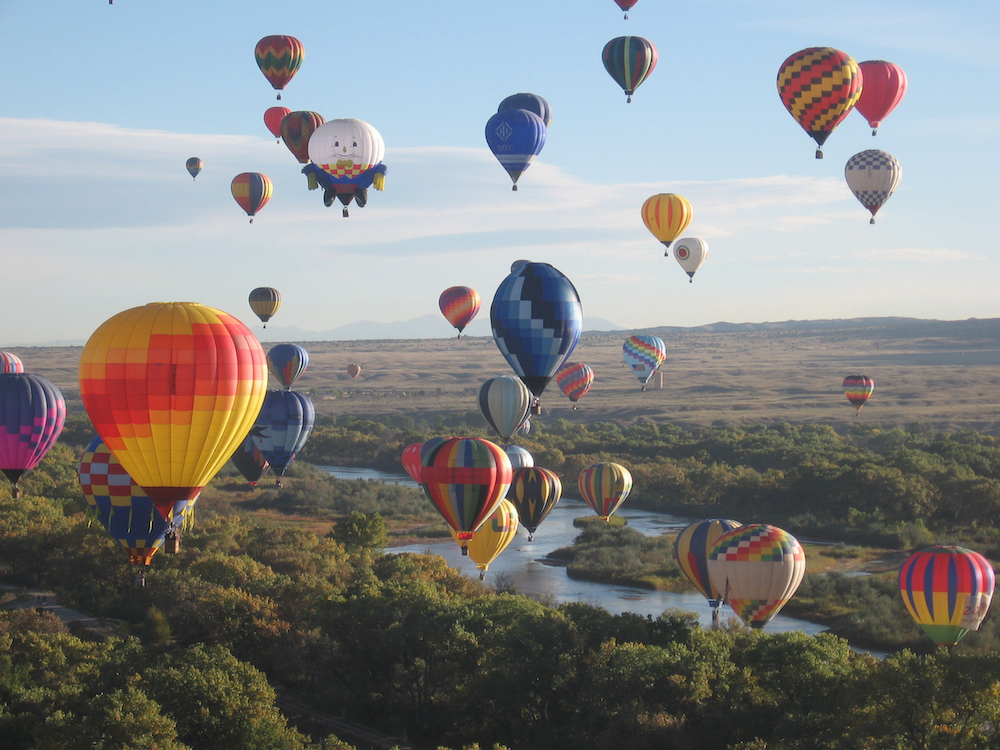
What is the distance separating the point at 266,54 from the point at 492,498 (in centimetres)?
2346

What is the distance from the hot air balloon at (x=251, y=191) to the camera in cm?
5612

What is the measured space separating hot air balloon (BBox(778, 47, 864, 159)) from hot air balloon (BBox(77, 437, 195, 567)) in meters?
25.7

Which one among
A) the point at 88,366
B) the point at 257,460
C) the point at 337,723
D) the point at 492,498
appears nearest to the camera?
the point at 88,366

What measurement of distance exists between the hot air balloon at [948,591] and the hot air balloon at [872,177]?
24.3m

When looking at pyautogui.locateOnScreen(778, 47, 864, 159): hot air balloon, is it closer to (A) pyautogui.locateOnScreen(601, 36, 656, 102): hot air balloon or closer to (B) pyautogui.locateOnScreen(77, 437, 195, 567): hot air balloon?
(A) pyautogui.locateOnScreen(601, 36, 656, 102): hot air balloon

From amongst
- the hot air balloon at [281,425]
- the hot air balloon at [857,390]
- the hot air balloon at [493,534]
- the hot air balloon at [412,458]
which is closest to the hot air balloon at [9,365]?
the hot air balloon at [281,425]

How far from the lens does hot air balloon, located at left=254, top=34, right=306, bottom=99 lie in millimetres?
47938

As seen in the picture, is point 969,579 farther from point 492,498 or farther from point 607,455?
point 607,455

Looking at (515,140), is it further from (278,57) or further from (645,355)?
(645,355)

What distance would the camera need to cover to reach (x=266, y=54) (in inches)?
1889

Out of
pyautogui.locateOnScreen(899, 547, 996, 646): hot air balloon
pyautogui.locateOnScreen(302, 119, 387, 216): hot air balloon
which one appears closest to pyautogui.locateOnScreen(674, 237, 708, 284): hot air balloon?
pyautogui.locateOnScreen(302, 119, 387, 216): hot air balloon

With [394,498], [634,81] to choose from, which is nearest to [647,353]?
[394,498]

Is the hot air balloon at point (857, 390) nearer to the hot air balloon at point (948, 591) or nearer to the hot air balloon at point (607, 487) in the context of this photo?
the hot air balloon at point (607, 487)

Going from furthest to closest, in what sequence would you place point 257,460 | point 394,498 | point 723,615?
point 394,498 < point 257,460 < point 723,615
